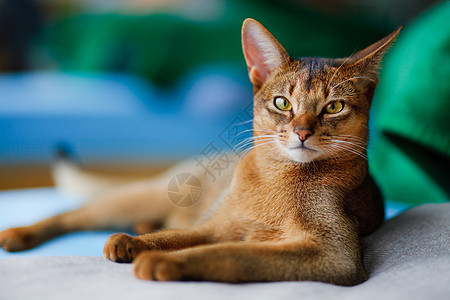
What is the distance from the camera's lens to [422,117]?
4.59ft

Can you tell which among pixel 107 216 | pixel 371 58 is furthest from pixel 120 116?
pixel 371 58

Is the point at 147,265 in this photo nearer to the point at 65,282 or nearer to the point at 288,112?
the point at 65,282

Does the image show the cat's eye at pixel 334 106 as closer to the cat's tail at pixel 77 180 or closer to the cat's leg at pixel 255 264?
the cat's leg at pixel 255 264

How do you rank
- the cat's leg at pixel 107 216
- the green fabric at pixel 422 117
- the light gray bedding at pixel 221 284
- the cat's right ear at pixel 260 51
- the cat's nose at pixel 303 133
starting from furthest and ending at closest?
the green fabric at pixel 422 117
the cat's leg at pixel 107 216
the cat's right ear at pixel 260 51
the cat's nose at pixel 303 133
the light gray bedding at pixel 221 284

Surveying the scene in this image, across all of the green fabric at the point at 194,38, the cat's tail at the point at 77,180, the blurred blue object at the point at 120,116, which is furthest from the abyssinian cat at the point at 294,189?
the blurred blue object at the point at 120,116

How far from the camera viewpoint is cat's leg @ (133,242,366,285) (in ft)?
2.65

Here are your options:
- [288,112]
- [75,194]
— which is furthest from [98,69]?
[288,112]

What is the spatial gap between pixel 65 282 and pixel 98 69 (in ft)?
9.76

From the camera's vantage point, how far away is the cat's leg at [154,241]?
94 centimetres

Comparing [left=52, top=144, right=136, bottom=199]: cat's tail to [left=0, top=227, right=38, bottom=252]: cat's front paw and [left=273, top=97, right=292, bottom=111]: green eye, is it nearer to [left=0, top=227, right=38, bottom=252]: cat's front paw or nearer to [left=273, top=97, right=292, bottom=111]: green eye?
[left=0, top=227, right=38, bottom=252]: cat's front paw

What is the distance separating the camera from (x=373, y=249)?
3.50 ft

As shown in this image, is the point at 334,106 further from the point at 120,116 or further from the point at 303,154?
the point at 120,116

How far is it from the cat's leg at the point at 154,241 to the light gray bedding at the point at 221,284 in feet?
0.09

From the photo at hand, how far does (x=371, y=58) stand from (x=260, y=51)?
29 centimetres
